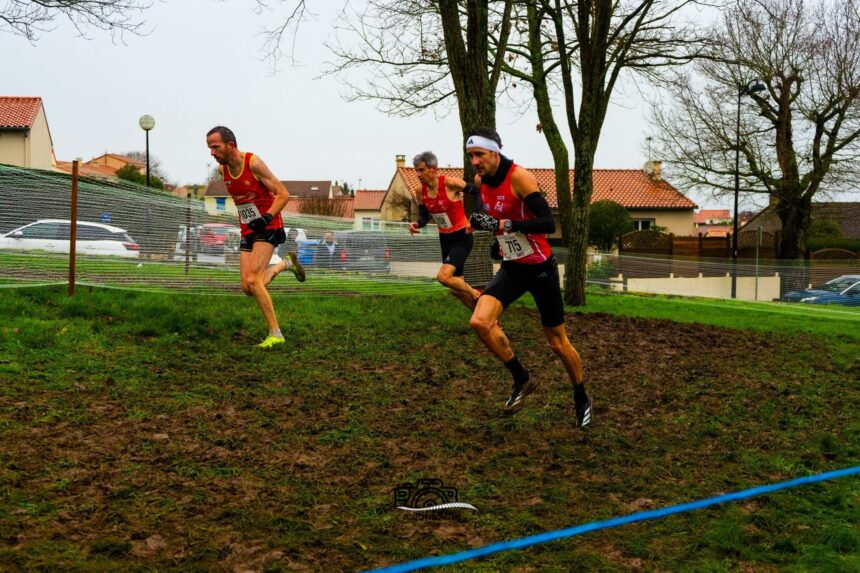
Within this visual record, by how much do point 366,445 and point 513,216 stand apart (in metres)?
2.04

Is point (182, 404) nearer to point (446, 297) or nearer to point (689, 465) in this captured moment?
point (689, 465)

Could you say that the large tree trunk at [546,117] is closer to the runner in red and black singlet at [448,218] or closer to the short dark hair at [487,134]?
the runner in red and black singlet at [448,218]

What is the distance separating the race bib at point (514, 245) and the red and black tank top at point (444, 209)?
3327 mm

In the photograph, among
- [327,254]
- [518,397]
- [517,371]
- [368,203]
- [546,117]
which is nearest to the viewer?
[518,397]

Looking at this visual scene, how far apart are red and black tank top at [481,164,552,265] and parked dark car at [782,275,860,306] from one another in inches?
823

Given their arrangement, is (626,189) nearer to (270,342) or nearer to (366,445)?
(270,342)

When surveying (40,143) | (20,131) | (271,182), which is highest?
(20,131)

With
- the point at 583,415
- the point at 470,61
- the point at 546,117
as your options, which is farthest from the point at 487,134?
the point at 546,117

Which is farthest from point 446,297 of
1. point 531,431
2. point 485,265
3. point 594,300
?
point 531,431

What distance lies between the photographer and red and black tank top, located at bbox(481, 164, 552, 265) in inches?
248

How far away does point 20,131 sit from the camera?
47.9 metres

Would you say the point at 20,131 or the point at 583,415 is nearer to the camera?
the point at 583,415

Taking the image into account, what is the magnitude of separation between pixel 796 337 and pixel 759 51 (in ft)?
83.5

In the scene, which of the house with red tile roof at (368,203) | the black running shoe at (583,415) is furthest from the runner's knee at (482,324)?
the house with red tile roof at (368,203)
